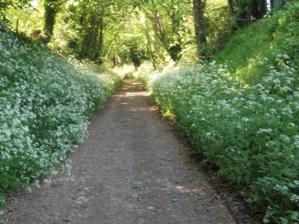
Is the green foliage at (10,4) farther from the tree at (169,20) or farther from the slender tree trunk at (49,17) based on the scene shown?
the tree at (169,20)

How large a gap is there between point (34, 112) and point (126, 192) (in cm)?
356

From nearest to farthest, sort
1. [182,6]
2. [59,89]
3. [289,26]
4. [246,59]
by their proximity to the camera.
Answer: [59,89], [289,26], [246,59], [182,6]

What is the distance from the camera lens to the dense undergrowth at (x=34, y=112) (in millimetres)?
6562

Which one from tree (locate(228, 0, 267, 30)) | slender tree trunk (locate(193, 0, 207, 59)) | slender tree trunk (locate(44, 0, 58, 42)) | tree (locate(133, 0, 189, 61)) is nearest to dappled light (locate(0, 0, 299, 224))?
tree (locate(228, 0, 267, 30))

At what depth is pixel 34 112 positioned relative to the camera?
10.2 m

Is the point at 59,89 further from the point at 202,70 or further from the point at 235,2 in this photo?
the point at 235,2

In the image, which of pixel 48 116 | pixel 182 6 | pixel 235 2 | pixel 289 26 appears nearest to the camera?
pixel 48 116

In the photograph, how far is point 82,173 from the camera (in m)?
8.99

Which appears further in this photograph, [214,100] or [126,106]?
[126,106]

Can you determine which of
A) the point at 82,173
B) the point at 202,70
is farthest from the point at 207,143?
the point at 202,70

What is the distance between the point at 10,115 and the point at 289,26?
10604 mm

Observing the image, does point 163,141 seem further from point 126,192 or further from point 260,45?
point 260,45

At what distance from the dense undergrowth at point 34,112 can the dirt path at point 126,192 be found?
453 millimetres

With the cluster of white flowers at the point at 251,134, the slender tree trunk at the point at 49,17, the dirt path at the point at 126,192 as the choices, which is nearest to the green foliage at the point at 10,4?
the slender tree trunk at the point at 49,17
